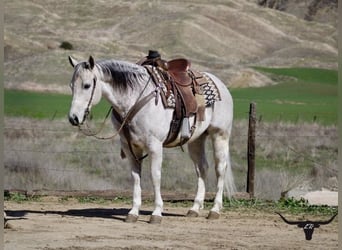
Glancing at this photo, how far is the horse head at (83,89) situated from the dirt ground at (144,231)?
1286 millimetres

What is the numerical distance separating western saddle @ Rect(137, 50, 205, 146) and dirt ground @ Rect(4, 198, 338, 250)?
1117mm


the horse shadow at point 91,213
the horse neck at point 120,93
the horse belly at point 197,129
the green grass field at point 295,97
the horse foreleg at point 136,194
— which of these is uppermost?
the horse neck at point 120,93

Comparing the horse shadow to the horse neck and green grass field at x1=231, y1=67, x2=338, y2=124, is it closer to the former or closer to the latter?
the horse neck

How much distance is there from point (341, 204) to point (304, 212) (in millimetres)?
8053

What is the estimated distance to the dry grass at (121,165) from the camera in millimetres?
15023

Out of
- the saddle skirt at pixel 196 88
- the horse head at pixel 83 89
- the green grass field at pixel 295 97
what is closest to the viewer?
the horse head at pixel 83 89

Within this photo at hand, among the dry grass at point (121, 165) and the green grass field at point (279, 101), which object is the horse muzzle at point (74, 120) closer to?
the dry grass at point (121, 165)

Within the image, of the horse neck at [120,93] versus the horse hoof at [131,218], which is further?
the horse hoof at [131,218]

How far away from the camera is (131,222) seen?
1069 cm

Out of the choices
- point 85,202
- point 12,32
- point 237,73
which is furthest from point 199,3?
point 85,202

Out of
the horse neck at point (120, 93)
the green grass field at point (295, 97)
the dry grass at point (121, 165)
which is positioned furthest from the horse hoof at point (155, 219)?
the green grass field at point (295, 97)

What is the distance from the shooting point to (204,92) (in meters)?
11.3

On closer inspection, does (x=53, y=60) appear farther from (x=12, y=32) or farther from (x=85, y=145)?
(x=85, y=145)

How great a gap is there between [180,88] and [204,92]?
481 mm
